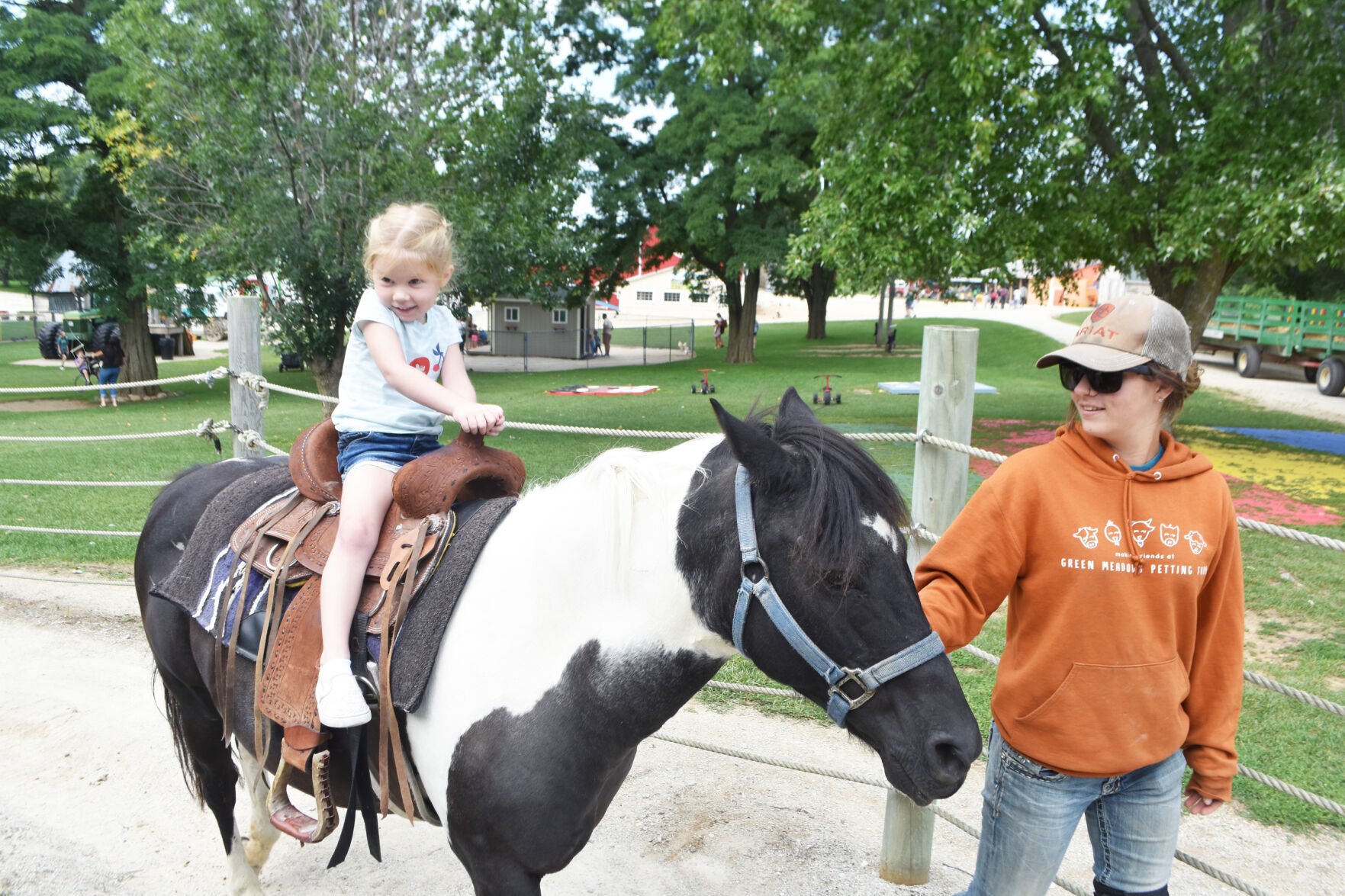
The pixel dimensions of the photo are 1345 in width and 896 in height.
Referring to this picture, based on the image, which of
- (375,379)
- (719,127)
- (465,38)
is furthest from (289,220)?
(719,127)

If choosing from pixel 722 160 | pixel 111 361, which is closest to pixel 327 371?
pixel 111 361

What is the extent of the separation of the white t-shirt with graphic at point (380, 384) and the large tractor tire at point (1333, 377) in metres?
23.5

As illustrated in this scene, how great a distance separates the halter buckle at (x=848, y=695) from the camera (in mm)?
1590

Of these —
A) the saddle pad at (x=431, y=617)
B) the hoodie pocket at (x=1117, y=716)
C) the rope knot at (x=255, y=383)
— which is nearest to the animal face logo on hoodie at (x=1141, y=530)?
the hoodie pocket at (x=1117, y=716)

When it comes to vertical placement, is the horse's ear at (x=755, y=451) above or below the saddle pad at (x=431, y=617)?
above

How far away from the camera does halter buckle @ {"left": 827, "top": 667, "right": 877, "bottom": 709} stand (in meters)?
1.59

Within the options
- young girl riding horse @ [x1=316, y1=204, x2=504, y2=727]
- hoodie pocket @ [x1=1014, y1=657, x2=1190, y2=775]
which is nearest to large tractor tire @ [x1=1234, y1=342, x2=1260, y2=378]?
hoodie pocket @ [x1=1014, y1=657, x2=1190, y2=775]

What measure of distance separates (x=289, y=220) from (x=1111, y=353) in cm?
986

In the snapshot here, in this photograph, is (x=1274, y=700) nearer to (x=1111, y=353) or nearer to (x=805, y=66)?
(x=1111, y=353)

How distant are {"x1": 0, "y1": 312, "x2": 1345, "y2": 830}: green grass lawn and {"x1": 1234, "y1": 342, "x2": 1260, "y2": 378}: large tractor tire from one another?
447 cm

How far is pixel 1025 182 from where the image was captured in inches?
440

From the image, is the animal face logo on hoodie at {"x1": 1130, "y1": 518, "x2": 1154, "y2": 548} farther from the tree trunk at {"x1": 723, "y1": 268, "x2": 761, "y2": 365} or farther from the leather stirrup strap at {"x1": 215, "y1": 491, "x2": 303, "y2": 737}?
the tree trunk at {"x1": 723, "y1": 268, "x2": 761, "y2": 365}

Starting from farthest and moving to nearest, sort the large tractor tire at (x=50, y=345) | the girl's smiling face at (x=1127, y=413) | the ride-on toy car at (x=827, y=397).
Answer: the large tractor tire at (x=50, y=345) < the ride-on toy car at (x=827, y=397) < the girl's smiling face at (x=1127, y=413)

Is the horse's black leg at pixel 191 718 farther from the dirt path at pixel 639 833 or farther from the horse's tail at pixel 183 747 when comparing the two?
the dirt path at pixel 639 833
